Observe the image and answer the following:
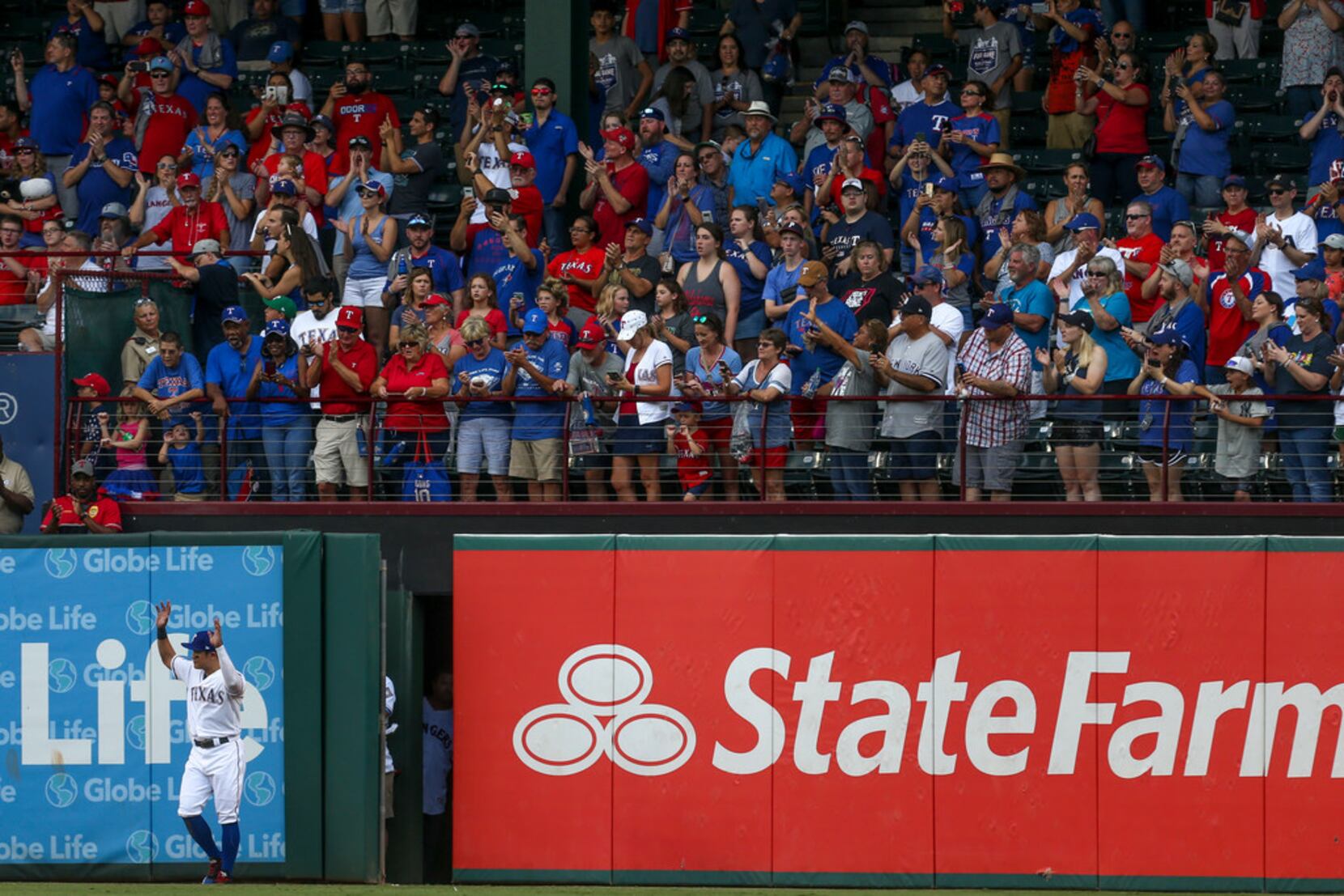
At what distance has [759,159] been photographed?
1816 cm

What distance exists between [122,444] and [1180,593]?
8.18m

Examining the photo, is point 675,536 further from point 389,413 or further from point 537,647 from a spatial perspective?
point 389,413

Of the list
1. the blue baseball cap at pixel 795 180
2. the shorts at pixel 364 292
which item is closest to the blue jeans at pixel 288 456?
the shorts at pixel 364 292

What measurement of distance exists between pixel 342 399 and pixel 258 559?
190 centimetres

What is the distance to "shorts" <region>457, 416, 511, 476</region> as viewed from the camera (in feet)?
50.8

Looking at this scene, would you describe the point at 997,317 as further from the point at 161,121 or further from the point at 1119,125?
the point at 161,121

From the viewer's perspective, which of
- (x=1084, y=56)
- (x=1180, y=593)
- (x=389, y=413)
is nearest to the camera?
(x=1180, y=593)

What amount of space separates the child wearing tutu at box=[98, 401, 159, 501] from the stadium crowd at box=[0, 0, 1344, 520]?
35 mm

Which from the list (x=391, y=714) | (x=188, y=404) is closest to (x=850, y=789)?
(x=391, y=714)

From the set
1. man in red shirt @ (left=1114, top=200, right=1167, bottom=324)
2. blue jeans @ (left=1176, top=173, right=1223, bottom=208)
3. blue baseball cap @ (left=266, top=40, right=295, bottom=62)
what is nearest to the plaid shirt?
man in red shirt @ (left=1114, top=200, right=1167, bottom=324)

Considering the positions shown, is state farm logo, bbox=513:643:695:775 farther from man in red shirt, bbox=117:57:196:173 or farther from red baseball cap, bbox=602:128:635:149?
man in red shirt, bbox=117:57:196:173

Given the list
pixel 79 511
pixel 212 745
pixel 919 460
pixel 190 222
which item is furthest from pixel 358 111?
pixel 212 745

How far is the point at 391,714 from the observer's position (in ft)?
47.9

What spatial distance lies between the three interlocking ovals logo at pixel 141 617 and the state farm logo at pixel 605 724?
271 centimetres
